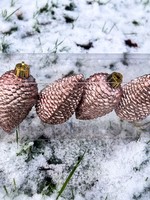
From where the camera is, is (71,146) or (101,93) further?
(71,146)

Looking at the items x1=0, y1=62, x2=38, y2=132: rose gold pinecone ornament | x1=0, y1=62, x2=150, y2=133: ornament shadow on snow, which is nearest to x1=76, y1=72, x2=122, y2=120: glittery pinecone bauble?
x1=0, y1=62, x2=150, y2=133: ornament shadow on snow

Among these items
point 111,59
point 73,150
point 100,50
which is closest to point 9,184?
point 73,150

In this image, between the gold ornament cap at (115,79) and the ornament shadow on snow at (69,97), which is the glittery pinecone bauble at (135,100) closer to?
the ornament shadow on snow at (69,97)

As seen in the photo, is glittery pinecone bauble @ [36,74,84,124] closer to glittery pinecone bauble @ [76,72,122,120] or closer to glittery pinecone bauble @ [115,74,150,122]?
glittery pinecone bauble @ [76,72,122,120]

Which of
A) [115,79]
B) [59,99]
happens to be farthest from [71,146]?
[115,79]

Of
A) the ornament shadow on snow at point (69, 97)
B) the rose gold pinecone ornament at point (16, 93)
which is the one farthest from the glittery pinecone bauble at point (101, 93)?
the rose gold pinecone ornament at point (16, 93)

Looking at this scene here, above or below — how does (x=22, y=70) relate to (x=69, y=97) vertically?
above

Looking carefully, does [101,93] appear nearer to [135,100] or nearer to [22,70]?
[135,100]

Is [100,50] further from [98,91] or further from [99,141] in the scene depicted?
[98,91]
